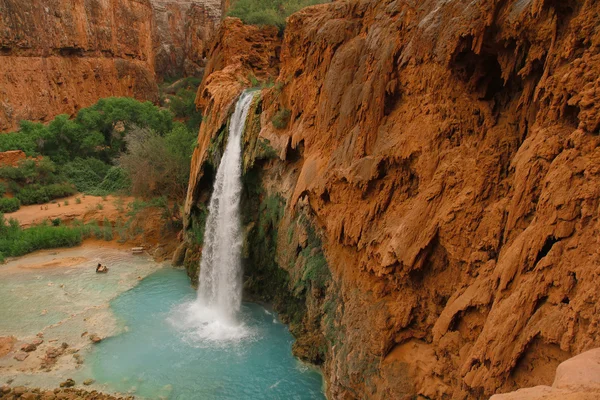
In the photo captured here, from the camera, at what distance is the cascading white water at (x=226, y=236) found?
12.0 metres

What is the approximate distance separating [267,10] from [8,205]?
14.9m

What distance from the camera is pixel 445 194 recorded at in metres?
5.53

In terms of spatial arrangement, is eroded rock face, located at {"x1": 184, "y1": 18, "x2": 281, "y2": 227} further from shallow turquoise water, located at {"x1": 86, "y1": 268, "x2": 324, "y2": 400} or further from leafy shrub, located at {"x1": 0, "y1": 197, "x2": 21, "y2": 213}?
leafy shrub, located at {"x1": 0, "y1": 197, "x2": 21, "y2": 213}

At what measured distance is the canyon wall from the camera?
384cm

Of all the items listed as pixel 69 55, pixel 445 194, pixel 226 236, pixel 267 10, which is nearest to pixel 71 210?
pixel 226 236

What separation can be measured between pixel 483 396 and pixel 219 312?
27.8ft

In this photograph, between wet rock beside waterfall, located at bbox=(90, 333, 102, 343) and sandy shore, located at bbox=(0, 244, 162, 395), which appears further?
wet rock beside waterfall, located at bbox=(90, 333, 102, 343)

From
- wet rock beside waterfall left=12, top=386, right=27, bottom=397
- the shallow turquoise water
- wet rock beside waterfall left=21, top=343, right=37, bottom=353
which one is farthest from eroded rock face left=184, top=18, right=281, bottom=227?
wet rock beside waterfall left=12, top=386, right=27, bottom=397

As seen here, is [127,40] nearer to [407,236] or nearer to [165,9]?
[165,9]

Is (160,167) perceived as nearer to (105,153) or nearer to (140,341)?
(105,153)

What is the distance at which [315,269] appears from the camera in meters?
8.87

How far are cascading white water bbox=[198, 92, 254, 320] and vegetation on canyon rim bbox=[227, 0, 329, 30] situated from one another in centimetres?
665

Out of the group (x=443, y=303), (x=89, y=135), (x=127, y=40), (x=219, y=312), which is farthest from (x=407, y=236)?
(x=127, y=40)

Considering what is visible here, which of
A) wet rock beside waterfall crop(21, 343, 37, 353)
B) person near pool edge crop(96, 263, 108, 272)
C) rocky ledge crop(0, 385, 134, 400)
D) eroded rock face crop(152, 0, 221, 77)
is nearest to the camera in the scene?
rocky ledge crop(0, 385, 134, 400)
